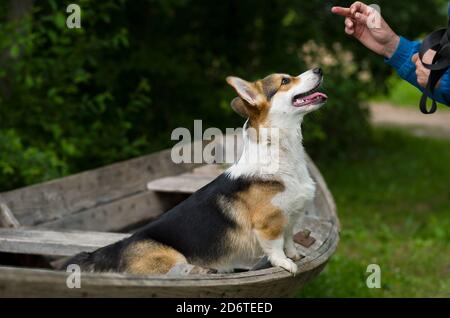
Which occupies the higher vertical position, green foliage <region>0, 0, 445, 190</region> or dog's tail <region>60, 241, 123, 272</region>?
green foliage <region>0, 0, 445, 190</region>

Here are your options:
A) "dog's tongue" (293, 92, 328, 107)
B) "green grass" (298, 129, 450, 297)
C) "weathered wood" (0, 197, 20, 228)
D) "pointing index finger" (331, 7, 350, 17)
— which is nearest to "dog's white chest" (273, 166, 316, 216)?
"dog's tongue" (293, 92, 328, 107)

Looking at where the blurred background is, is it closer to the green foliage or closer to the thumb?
the green foliage

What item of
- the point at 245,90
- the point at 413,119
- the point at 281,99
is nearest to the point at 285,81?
the point at 281,99

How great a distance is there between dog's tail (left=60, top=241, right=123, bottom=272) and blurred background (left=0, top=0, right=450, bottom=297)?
95.3 inches

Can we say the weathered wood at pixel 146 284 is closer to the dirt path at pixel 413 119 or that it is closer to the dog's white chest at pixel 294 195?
the dog's white chest at pixel 294 195

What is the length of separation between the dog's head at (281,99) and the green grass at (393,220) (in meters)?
2.48

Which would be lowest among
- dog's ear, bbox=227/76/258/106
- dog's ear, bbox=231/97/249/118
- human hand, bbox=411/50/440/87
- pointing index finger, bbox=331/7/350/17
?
dog's ear, bbox=231/97/249/118

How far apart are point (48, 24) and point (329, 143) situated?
5.92 m

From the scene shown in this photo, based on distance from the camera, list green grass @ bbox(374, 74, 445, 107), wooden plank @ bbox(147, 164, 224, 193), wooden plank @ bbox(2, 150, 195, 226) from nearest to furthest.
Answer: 1. wooden plank @ bbox(2, 150, 195, 226)
2. wooden plank @ bbox(147, 164, 224, 193)
3. green grass @ bbox(374, 74, 445, 107)

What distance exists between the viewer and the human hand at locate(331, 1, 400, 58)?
15.4ft

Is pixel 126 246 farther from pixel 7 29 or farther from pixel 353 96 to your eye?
pixel 353 96

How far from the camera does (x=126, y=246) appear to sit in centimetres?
404
